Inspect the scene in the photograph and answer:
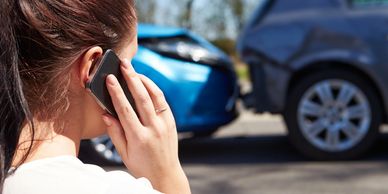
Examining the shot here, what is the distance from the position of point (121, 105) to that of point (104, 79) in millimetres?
52

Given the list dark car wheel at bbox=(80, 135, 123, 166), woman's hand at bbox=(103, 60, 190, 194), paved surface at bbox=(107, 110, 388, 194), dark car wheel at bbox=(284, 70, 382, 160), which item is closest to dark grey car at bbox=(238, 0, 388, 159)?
dark car wheel at bbox=(284, 70, 382, 160)

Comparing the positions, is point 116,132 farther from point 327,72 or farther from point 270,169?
point 327,72

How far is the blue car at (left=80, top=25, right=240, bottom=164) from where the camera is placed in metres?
5.21

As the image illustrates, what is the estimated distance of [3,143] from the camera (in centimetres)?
106

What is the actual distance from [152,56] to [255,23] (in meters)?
0.93

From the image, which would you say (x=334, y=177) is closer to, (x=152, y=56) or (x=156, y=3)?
(x=152, y=56)

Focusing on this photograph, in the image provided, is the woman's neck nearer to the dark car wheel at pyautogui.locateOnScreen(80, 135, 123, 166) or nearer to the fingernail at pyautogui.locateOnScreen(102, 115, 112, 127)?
the fingernail at pyautogui.locateOnScreen(102, 115, 112, 127)

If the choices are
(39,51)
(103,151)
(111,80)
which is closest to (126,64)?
(111,80)

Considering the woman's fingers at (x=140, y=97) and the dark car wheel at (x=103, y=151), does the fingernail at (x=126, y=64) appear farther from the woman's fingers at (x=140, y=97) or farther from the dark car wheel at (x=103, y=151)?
the dark car wheel at (x=103, y=151)

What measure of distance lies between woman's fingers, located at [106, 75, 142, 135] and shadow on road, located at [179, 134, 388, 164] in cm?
441

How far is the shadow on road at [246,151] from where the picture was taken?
18.3 ft

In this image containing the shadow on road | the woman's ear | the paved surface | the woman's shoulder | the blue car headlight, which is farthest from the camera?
the shadow on road

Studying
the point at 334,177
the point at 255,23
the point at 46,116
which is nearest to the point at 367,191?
the point at 334,177

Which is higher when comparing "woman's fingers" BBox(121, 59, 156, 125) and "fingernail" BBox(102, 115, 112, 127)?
"woman's fingers" BBox(121, 59, 156, 125)
